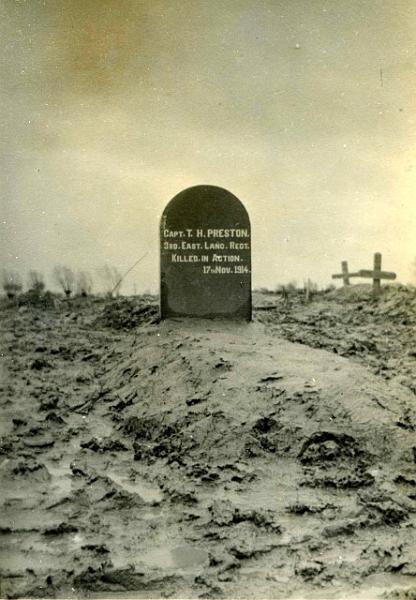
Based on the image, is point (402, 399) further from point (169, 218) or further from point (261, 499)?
point (169, 218)

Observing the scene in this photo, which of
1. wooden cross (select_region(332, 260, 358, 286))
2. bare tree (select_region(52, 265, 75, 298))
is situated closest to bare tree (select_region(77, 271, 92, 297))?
bare tree (select_region(52, 265, 75, 298))

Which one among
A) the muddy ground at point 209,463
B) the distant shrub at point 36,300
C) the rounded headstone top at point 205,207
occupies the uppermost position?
the rounded headstone top at point 205,207

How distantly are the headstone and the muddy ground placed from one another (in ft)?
1.26

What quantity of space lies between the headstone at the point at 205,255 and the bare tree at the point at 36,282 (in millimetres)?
3024

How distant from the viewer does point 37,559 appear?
3209mm

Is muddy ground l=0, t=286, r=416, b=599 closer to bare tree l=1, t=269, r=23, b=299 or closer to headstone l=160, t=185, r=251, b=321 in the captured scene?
headstone l=160, t=185, r=251, b=321

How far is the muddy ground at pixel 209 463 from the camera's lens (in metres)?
3.19

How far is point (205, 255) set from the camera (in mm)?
7527

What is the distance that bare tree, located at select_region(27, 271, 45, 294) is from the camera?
9406 mm

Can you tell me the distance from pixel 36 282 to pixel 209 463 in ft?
20.8

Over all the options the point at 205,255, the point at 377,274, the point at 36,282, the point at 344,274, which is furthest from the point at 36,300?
the point at 377,274

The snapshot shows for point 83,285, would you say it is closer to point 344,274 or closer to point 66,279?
point 66,279

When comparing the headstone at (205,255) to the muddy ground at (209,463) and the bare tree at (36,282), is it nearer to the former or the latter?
the muddy ground at (209,463)

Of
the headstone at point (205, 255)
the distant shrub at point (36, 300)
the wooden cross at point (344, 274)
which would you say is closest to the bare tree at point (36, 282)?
the distant shrub at point (36, 300)
